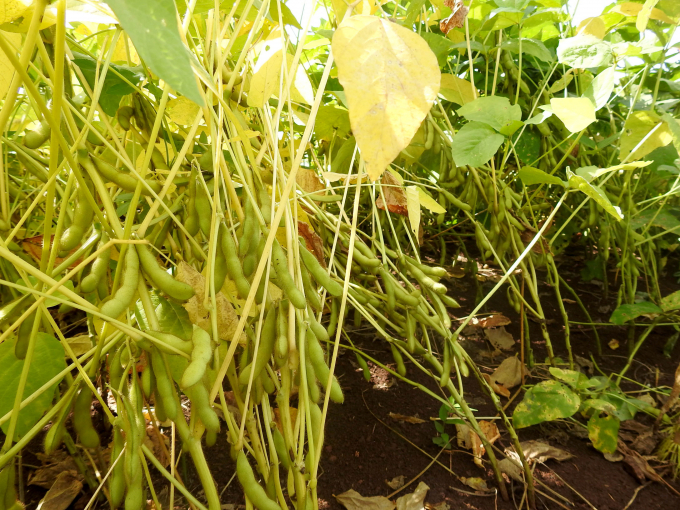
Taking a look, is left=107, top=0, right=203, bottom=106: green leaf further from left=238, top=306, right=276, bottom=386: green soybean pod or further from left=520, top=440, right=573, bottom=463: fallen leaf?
left=520, top=440, right=573, bottom=463: fallen leaf

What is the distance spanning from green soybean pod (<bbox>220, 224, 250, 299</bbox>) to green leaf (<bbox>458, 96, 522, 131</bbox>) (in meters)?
0.64

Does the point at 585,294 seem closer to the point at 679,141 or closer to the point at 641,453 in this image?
the point at 641,453

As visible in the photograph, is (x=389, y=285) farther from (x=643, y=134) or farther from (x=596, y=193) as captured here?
(x=643, y=134)

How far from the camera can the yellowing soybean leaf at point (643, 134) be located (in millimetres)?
892

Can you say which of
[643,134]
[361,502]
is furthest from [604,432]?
[643,134]

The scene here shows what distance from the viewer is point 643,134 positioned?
0.96 m

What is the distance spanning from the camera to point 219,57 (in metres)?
0.51

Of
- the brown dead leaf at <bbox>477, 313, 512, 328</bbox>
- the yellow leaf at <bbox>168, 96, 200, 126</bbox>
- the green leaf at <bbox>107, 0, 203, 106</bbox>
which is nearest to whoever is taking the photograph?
the green leaf at <bbox>107, 0, 203, 106</bbox>

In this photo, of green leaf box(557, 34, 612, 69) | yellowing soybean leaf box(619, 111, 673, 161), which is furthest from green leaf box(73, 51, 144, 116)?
yellowing soybean leaf box(619, 111, 673, 161)

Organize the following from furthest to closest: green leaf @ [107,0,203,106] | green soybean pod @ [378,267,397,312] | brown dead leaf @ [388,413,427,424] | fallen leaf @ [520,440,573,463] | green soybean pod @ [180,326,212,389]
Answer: brown dead leaf @ [388,413,427,424]
fallen leaf @ [520,440,573,463]
green soybean pod @ [378,267,397,312]
green soybean pod @ [180,326,212,389]
green leaf @ [107,0,203,106]

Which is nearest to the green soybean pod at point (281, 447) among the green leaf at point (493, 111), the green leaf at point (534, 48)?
the green leaf at point (493, 111)

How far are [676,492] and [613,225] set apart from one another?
697 mm

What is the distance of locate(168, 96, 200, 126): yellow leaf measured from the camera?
2.06ft

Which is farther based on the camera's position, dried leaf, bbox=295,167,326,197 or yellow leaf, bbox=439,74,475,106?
yellow leaf, bbox=439,74,475,106
